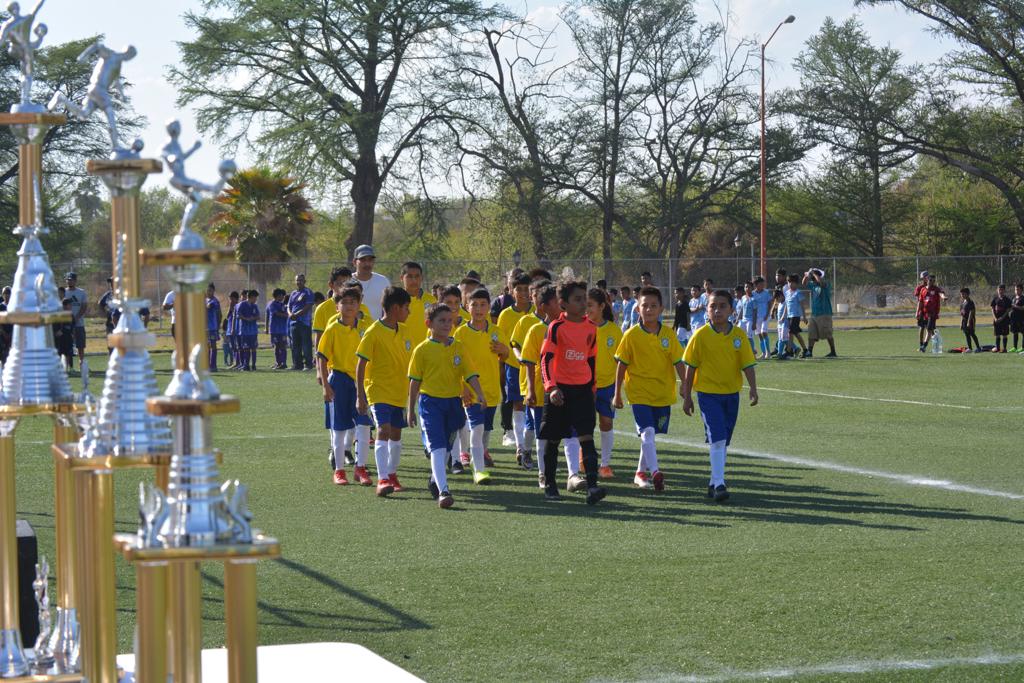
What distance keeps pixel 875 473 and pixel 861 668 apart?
256 inches

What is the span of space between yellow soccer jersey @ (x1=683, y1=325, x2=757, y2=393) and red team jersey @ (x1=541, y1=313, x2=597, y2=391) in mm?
839

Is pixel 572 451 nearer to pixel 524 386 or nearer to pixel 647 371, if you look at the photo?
pixel 647 371

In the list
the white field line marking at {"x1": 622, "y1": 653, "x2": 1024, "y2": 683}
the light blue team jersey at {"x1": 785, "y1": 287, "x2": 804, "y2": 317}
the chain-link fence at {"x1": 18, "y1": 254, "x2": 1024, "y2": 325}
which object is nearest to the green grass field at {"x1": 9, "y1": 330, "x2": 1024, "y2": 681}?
the white field line marking at {"x1": 622, "y1": 653, "x2": 1024, "y2": 683}

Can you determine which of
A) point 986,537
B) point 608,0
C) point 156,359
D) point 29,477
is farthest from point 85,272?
point 986,537

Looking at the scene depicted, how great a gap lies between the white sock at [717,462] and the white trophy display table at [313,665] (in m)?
6.12

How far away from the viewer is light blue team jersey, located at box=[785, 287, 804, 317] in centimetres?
2867

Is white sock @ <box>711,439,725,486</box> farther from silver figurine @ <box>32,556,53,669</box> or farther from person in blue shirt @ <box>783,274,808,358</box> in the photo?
person in blue shirt @ <box>783,274,808,358</box>

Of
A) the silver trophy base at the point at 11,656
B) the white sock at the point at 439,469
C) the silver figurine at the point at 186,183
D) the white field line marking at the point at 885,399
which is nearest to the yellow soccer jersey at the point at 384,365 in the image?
the white sock at the point at 439,469

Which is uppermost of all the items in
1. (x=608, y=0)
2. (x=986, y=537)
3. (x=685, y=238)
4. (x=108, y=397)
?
(x=608, y=0)

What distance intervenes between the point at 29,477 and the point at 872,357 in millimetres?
21171

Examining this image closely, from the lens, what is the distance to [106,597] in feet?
8.70

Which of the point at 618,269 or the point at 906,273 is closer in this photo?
the point at 618,269

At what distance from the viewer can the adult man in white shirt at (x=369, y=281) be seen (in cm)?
1294

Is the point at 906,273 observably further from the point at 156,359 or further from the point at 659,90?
the point at 156,359
